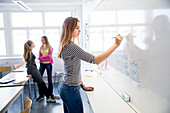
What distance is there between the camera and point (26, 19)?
5848 mm

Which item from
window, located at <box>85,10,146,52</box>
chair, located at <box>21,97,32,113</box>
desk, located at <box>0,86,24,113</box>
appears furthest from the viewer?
desk, located at <box>0,86,24,113</box>

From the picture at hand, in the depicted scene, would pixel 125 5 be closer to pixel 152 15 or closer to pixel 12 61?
pixel 152 15

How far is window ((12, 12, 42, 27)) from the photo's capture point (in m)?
5.81

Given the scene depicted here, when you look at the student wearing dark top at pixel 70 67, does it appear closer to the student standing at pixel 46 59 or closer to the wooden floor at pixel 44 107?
the wooden floor at pixel 44 107

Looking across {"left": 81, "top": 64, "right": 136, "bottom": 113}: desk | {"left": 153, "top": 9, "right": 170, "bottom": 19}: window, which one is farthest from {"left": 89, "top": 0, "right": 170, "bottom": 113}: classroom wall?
{"left": 81, "top": 64, "right": 136, "bottom": 113}: desk

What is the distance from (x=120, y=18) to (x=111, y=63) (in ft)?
2.23

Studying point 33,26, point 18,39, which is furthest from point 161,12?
point 18,39

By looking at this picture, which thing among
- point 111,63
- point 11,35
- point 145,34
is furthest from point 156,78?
point 11,35

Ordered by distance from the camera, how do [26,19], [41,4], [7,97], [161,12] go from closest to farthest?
1. [161,12]
2. [7,97]
3. [41,4]
4. [26,19]

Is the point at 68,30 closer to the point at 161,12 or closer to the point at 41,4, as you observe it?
the point at 161,12

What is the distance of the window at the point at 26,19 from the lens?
581 centimetres

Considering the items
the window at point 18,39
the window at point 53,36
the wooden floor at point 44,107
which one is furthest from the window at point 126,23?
the window at point 18,39

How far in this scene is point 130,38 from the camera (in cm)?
144

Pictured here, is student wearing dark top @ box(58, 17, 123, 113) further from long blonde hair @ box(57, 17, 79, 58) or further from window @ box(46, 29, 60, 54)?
window @ box(46, 29, 60, 54)
